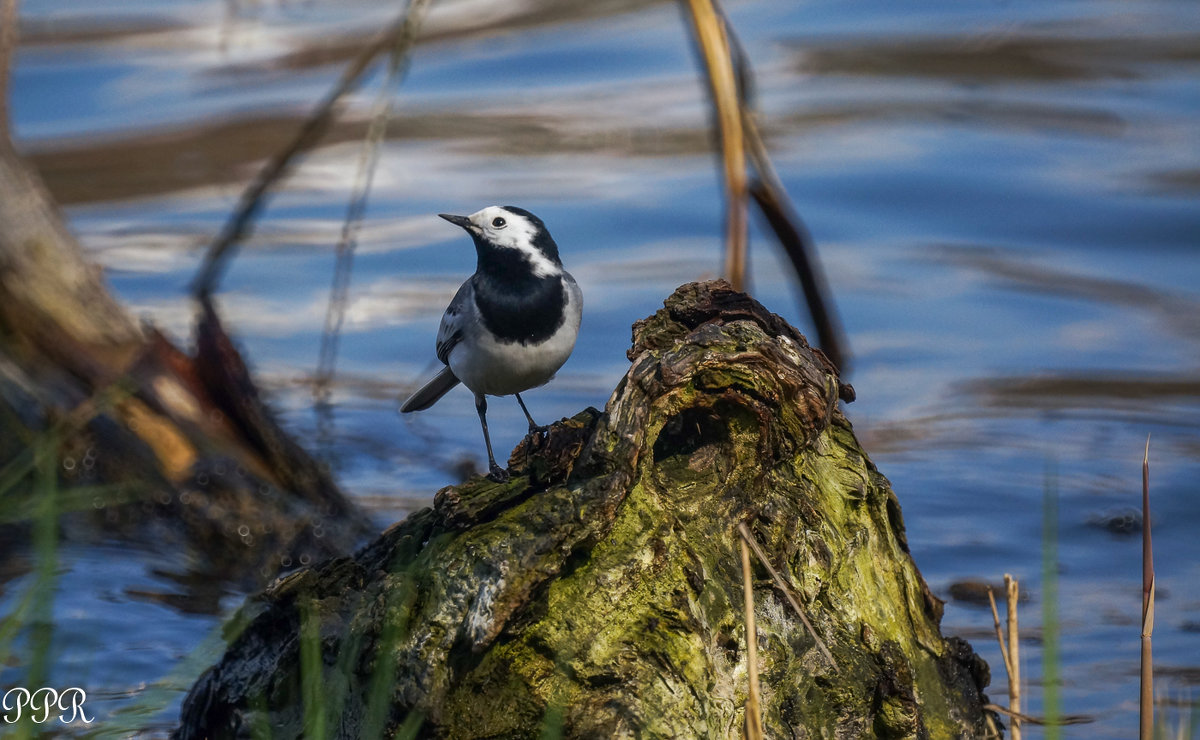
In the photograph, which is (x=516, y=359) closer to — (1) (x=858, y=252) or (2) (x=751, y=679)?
(2) (x=751, y=679)

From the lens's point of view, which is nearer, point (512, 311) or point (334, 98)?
point (334, 98)

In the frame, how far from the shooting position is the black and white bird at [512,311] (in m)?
4.66

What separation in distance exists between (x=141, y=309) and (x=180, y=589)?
4.32 metres


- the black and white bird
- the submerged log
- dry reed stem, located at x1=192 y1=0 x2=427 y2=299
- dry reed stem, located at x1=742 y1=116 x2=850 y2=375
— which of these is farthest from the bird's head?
the submerged log

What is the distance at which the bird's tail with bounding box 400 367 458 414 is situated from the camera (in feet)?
18.3

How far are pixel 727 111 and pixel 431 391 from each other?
8.43 feet

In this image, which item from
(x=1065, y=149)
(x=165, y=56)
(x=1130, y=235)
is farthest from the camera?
(x=165, y=56)

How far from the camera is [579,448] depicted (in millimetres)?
3592

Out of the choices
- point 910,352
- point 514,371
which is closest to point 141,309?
point 910,352

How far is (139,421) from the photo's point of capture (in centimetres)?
685

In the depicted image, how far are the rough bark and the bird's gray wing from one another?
1.86m

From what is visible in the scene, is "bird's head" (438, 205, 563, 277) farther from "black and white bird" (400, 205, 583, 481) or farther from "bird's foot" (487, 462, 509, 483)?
"bird's foot" (487, 462, 509, 483)

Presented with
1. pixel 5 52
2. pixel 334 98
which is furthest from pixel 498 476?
pixel 5 52

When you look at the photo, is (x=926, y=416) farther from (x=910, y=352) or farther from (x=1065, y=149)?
(x=1065, y=149)
